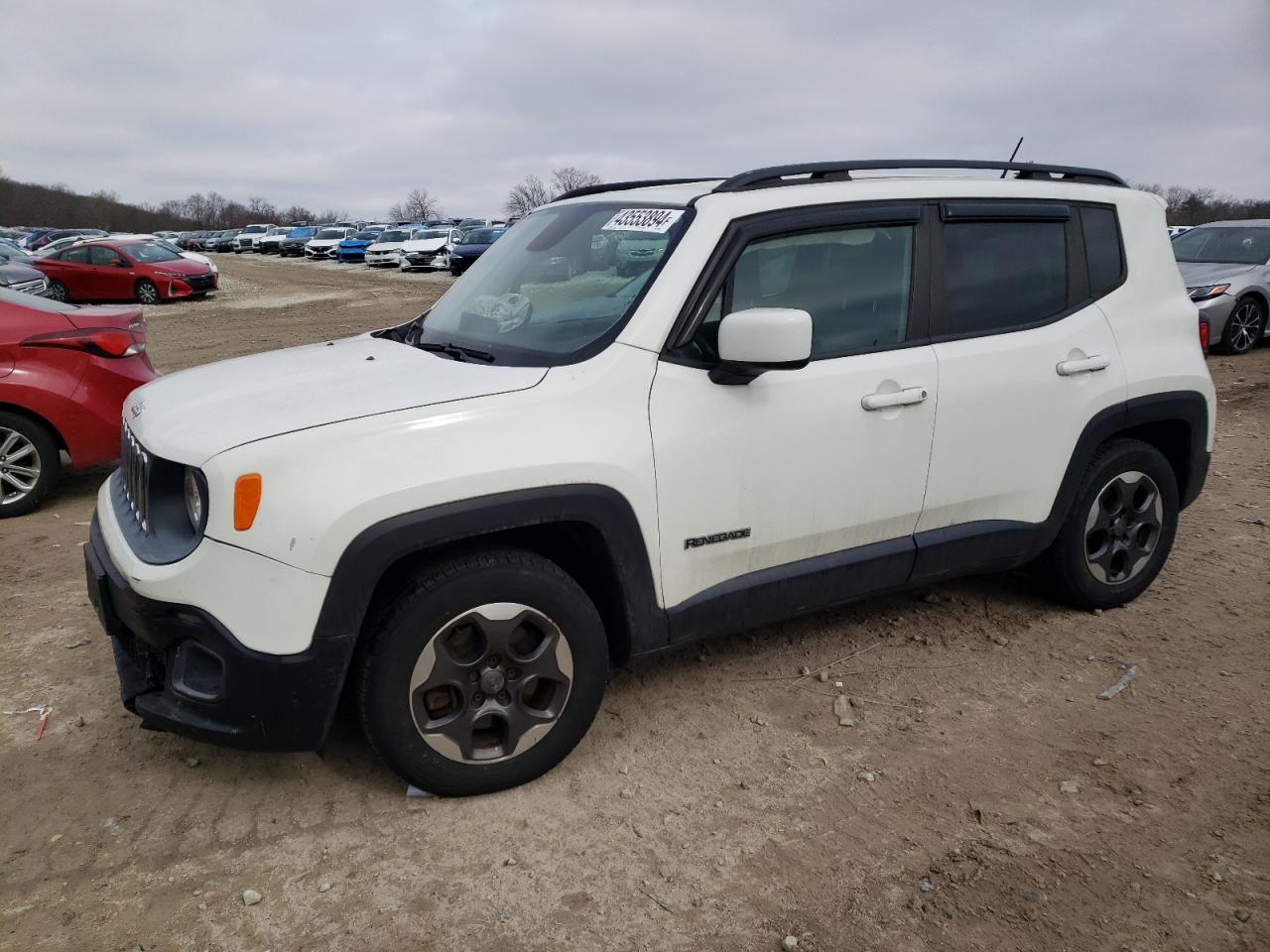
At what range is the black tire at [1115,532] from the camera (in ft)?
13.3

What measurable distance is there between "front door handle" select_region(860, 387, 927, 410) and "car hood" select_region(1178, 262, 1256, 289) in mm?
9551

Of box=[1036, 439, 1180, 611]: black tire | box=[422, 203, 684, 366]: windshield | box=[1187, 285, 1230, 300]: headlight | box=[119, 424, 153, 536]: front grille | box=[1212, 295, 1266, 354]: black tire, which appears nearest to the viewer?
box=[119, 424, 153, 536]: front grille

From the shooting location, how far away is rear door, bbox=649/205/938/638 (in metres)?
3.06

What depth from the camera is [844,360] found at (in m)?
3.34

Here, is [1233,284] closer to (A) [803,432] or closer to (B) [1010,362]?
(B) [1010,362]

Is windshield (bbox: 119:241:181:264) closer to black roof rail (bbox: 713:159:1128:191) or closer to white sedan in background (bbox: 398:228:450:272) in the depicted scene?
white sedan in background (bbox: 398:228:450:272)

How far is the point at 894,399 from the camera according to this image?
337cm

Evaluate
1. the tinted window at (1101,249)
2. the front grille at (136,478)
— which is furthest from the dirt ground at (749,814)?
the tinted window at (1101,249)

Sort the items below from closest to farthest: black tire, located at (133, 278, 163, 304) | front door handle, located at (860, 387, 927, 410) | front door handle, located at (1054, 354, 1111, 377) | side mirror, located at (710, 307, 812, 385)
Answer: side mirror, located at (710, 307, 812, 385) < front door handle, located at (860, 387, 927, 410) < front door handle, located at (1054, 354, 1111, 377) < black tire, located at (133, 278, 163, 304)

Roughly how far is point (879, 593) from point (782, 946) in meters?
1.50

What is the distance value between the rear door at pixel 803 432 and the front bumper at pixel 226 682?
109 centimetres

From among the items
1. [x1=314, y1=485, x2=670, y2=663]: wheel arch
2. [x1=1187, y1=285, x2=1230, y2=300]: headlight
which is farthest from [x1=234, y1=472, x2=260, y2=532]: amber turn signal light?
[x1=1187, y1=285, x2=1230, y2=300]: headlight

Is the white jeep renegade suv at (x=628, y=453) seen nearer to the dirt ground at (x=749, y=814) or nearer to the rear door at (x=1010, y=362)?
the rear door at (x=1010, y=362)

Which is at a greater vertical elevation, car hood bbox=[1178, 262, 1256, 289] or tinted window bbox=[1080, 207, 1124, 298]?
tinted window bbox=[1080, 207, 1124, 298]
